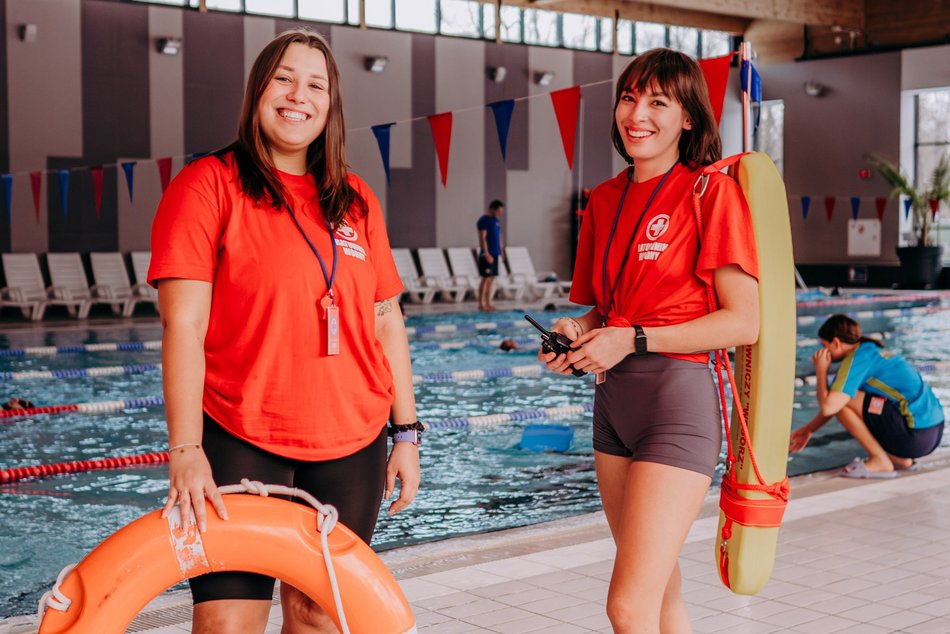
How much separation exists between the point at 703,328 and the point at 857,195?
69.8 feet

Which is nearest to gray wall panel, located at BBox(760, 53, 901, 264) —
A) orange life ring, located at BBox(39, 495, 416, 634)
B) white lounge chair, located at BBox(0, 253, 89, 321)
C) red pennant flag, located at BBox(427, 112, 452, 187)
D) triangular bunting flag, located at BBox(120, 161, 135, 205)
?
red pennant flag, located at BBox(427, 112, 452, 187)

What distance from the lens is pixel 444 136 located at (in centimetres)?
1117

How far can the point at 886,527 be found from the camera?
4176 mm

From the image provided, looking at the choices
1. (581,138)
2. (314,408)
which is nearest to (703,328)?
(314,408)

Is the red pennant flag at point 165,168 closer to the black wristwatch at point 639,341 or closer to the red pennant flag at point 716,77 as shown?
the red pennant flag at point 716,77

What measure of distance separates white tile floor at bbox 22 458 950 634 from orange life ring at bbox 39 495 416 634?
126 centimetres

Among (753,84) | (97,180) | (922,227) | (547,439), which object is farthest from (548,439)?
(922,227)

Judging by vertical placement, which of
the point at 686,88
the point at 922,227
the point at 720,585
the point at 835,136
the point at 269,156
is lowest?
the point at 720,585

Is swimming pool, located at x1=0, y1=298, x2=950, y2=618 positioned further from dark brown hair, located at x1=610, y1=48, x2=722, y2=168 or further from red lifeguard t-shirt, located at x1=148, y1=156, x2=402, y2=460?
dark brown hair, located at x1=610, y1=48, x2=722, y2=168

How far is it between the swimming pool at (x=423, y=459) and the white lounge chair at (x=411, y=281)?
5454 millimetres

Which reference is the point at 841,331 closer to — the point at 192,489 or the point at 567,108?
the point at 192,489

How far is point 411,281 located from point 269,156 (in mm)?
15206

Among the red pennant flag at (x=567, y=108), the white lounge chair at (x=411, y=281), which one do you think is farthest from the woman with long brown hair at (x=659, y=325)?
the white lounge chair at (x=411, y=281)

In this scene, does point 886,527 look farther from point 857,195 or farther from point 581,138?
point 857,195
